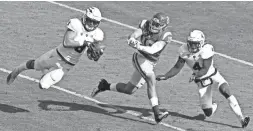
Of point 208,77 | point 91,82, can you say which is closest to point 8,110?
point 91,82

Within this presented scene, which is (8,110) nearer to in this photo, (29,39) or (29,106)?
(29,106)

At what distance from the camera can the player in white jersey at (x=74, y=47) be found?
59.5 ft

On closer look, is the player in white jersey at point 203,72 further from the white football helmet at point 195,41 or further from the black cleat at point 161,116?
the black cleat at point 161,116

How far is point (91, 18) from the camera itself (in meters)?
18.2

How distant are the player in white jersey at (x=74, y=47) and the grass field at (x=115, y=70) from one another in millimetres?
987

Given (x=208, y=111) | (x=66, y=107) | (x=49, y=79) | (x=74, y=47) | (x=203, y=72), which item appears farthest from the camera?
(x=66, y=107)

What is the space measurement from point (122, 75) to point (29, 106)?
375 centimetres

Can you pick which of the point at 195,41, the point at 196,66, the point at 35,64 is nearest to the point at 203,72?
the point at 196,66

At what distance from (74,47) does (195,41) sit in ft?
9.12

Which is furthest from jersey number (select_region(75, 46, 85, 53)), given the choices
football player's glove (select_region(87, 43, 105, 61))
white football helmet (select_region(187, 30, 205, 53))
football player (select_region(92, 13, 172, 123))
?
white football helmet (select_region(187, 30, 205, 53))

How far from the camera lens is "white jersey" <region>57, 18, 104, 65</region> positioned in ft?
59.9

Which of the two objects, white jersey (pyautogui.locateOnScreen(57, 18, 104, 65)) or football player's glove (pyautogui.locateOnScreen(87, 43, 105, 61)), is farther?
white jersey (pyautogui.locateOnScreen(57, 18, 104, 65))

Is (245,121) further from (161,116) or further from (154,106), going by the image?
(154,106)

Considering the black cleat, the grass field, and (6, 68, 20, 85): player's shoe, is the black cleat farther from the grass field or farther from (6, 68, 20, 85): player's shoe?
(6, 68, 20, 85): player's shoe
